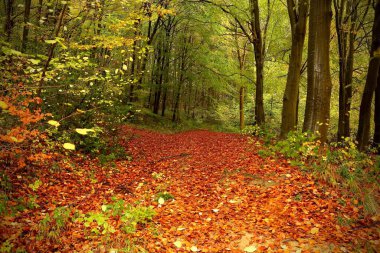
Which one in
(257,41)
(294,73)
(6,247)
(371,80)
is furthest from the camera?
(257,41)

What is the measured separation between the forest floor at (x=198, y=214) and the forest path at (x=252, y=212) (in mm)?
16

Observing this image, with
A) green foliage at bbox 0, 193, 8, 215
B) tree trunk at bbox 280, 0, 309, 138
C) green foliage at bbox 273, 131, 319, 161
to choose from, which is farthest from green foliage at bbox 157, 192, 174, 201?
tree trunk at bbox 280, 0, 309, 138

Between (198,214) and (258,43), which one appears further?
(258,43)

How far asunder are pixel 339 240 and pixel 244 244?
1.38 meters

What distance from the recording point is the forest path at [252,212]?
4.17 meters

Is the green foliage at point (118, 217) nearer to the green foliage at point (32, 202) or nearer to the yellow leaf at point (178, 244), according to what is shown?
the yellow leaf at point (178, 244)

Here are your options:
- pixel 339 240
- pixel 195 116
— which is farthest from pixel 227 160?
pixel 195 116

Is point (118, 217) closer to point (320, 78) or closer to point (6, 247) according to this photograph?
point (6, 247)

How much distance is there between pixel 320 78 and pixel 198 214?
15.6 feet

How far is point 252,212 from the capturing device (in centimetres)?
527

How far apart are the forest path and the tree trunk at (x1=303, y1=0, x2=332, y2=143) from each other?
1385mm

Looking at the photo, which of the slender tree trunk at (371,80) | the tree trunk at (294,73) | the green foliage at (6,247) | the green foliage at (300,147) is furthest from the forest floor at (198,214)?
the slender tree trunk at (371,80)

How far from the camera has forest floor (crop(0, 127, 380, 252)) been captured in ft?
13.7

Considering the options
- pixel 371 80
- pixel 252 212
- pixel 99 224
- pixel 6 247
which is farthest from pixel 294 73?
pixel 6 247
